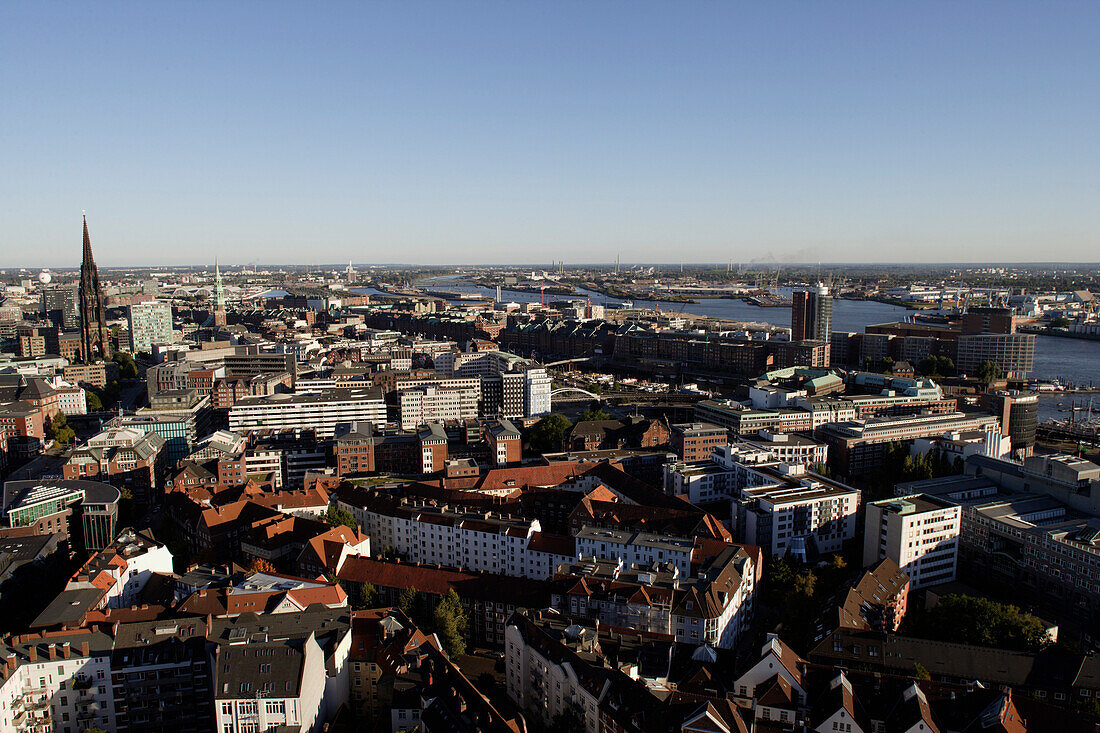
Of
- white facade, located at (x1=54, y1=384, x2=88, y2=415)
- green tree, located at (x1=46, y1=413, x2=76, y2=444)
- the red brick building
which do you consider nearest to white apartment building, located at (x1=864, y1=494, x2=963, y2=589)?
the red brick building

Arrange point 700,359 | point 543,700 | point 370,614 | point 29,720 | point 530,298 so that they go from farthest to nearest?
point 530,298, point 700,359, point 370,614, point 543,700, point 29,720

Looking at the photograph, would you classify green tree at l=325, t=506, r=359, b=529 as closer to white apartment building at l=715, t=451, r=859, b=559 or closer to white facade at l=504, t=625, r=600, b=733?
white facade at l=504, t=625, r=600, b=733

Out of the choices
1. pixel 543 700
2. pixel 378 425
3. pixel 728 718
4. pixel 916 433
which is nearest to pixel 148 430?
pixel 378 425

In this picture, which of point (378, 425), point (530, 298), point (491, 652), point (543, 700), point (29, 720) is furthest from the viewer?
point (530, 298)

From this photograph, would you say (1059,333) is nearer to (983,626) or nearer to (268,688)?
(983,626)

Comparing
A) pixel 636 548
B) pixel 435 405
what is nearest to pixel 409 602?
pixel 636 548

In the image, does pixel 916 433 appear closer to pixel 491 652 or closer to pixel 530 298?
pixel 491 652
